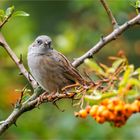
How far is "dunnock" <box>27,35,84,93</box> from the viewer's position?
4.91m

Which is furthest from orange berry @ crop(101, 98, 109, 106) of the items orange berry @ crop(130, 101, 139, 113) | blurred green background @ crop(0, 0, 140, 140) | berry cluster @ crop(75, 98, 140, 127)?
blurred green background @ crop(0, 0, 140, 140)

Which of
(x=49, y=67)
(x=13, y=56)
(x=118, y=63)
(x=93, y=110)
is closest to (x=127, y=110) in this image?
(x=93, y=110)

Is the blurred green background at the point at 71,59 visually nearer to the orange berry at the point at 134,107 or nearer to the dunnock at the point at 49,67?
the dunnock at the point at 49,67

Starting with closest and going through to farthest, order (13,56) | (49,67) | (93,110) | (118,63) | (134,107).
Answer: (134,107)
(93,110)
(118,63)
(13,56)
(49,67)

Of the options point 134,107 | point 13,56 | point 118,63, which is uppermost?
point 13,56

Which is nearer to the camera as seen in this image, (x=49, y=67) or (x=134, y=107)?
(x=134, y=107)

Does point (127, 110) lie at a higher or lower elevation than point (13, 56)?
lower

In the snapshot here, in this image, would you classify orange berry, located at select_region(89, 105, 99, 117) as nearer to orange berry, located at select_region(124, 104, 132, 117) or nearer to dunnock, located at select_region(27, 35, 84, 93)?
orange berry, located at select_region(124, 104, 132, 117)

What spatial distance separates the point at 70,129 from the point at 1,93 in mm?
937

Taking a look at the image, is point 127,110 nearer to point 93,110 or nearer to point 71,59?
point 93,110

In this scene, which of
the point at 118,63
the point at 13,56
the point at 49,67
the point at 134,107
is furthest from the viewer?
the point at 49,67

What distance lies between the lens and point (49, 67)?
204 inches

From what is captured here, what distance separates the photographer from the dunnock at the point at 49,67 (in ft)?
16.1

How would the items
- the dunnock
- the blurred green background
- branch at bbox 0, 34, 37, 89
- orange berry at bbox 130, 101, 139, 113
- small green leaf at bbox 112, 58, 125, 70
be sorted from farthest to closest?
1. the blurred green background
2. the dunnock
3. branch at bbox 0, 34, 37, 89
4. small green leaf at bbox 112, 58, 125, 70
5. orange berry at bbox 130, 101, 139, 113
